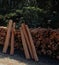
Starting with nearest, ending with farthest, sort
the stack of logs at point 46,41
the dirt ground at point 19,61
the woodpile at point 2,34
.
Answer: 1. the dirt ground at point 19,61
2. the stack of logs at point 46,41
3. the woodpile at point 2,34

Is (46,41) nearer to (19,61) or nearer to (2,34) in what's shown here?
(19,61)

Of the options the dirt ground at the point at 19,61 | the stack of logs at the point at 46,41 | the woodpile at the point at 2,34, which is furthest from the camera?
the woodpile at the point at 2,34

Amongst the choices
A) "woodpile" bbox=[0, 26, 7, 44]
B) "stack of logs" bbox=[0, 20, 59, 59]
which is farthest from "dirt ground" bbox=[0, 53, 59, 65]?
"woodpile" bbox=[0, 26, 7, 44]

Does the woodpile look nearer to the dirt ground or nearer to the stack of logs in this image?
the stack of logs

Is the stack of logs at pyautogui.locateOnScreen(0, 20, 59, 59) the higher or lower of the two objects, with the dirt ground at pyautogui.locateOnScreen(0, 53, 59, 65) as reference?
higher

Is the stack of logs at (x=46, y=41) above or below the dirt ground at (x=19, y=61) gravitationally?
above

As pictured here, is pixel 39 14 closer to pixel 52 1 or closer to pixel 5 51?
pixel 52 1

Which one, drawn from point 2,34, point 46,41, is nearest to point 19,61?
point 46,41

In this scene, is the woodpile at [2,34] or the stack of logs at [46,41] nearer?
the stack of logs at [46,41]

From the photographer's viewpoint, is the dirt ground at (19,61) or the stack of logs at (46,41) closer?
the dirt ground at (19,61)

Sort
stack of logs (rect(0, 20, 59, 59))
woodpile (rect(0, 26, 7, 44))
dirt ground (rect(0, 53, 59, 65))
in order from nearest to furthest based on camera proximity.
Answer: dirt ground (rect(0, 53, 59, 65)) < stack of logs (rect(0, 20, 59, 59)) < woodpile (rect(0, 26, 7, 44))

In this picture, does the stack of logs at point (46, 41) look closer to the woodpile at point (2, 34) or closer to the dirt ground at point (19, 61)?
the dirt ground at point (19, 61)

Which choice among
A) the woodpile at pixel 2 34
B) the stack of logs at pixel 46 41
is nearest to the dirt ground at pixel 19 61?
the stack of logs at pixel 46 41

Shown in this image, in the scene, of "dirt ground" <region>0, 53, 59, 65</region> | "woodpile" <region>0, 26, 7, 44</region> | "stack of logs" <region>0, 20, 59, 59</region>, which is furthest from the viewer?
"woodpile" <region>0, 26, 7, 44</region>
